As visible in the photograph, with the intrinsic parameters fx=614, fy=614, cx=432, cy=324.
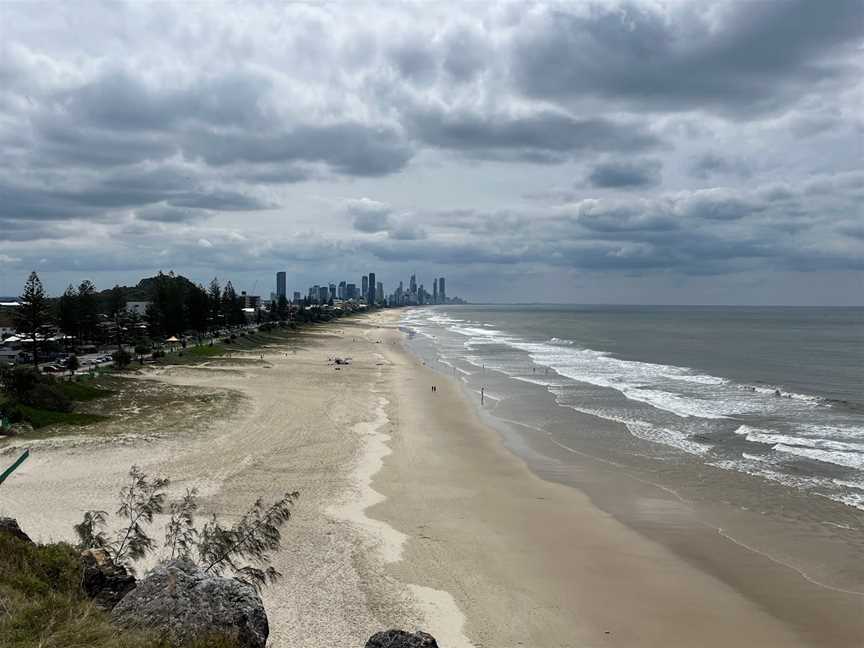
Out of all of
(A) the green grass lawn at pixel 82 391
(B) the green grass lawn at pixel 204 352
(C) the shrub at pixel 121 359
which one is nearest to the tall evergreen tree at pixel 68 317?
(B) the green grass lawn at pixel 204 352

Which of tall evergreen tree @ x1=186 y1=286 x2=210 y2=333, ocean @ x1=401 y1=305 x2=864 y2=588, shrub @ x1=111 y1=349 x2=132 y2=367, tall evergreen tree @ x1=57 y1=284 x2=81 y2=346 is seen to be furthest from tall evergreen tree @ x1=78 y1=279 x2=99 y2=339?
ocean @ x1=401 y1=305 x2=864 y2=588

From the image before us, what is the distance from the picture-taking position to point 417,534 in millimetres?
17531

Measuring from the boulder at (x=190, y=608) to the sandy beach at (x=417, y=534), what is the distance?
282 cm

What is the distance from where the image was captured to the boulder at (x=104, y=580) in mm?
9833

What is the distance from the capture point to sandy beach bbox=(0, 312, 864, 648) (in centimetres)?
1277

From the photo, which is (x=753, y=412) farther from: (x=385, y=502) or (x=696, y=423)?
(x=385, y=502)

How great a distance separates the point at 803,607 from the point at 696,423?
806 inches

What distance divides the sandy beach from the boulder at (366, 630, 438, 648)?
10.8 feet

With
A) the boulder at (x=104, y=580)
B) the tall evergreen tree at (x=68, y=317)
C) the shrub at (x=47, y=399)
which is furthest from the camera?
the tall evergreen tree at (x=68, y=317)

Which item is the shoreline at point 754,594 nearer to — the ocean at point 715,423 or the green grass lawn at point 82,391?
the ocean at point 715,423

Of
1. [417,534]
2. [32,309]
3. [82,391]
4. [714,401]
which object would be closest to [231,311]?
[32,309]

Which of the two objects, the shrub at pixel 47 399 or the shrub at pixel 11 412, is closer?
the shrub at pixel 11 412

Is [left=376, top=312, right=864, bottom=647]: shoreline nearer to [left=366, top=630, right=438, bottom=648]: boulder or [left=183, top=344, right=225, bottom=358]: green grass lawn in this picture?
[left=366, top=630, right=438, bottom=648]: boulder

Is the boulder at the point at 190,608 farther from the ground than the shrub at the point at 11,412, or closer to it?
farther from the ground
